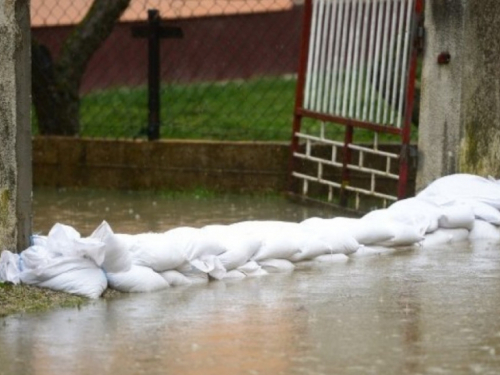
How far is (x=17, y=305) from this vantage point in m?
7.21

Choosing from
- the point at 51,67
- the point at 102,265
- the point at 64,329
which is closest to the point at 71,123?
the point at 51,67

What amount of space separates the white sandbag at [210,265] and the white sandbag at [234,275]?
0.03 metres

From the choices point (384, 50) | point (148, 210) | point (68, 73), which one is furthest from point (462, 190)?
point (68, 73)

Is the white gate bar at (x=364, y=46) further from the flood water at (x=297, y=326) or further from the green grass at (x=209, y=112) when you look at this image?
the flood water at (x=297, y=326)

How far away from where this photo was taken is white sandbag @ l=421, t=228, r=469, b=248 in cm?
952

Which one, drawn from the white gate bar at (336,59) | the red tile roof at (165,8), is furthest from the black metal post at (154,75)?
the red tile roof at (165,8)

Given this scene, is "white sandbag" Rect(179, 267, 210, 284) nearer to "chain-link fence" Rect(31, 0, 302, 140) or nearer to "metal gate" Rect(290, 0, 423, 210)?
"metal gate" Rect(290, 0, 423, 210)

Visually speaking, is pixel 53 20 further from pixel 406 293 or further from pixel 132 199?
pixel 406 293

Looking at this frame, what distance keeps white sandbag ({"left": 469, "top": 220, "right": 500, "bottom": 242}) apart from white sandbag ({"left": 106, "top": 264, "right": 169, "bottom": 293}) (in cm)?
272

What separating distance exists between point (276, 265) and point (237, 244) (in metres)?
0.35

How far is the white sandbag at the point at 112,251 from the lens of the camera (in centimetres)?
750

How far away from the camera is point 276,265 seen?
27.8 ft

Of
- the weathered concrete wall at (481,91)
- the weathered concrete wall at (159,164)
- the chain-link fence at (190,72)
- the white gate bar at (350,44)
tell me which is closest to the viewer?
the weathered concrete wall at (481,91)

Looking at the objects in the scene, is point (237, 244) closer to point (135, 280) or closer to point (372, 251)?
point (135, 280)
